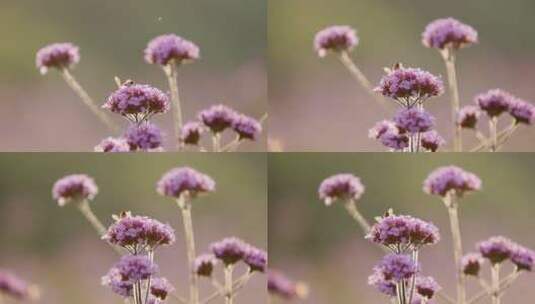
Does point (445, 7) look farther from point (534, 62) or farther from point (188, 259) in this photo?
point (188, 259)

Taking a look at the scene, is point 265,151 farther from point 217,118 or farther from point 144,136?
point 144,136

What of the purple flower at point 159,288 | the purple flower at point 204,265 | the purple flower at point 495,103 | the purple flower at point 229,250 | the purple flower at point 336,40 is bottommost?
the purple flower at point 159,288

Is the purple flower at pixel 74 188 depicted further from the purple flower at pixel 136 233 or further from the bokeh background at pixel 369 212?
the bokeh background at pixel 369 212

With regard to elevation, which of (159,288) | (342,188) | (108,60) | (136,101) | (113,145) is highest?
(108,60)

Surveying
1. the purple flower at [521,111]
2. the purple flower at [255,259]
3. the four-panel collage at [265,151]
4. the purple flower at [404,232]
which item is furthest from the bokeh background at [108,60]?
the purple flower at [521,111]

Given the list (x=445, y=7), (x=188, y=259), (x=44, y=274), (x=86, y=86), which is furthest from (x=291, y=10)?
(x=44, y=274)

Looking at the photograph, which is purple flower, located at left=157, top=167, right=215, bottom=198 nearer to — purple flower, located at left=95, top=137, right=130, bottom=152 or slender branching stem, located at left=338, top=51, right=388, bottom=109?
purple flower, located at left=95, top=137, right=130, bottom=152

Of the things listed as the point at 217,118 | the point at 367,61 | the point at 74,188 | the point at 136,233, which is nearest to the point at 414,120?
the point at 367,61
